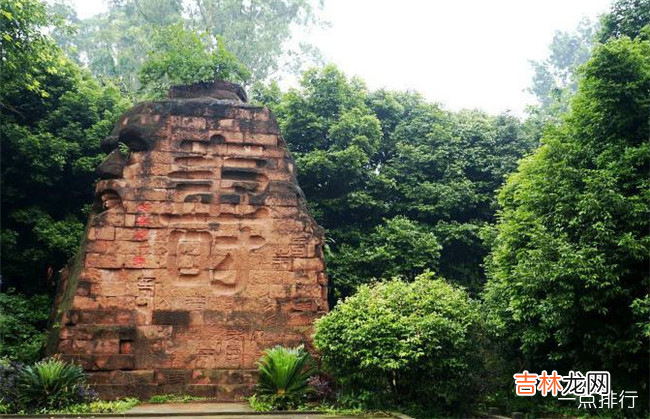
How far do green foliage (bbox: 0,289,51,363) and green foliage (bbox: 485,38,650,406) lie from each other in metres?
8.97

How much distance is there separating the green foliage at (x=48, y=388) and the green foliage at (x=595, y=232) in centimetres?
694

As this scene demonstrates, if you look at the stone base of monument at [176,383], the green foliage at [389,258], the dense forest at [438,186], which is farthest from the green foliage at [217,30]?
the stone base of monument at [176,383]

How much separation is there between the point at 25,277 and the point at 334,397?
9418 millimetres

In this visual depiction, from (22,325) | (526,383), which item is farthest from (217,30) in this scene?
(526,383)

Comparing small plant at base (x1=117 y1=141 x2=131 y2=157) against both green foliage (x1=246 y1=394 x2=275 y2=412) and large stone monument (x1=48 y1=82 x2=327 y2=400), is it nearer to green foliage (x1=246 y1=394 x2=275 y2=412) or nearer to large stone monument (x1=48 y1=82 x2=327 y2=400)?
large stone monument (x1=48 y1=82 x2=327 y2=400)

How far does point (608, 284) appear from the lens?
8.18 metres

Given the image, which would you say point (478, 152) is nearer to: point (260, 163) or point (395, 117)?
point (395, 117)

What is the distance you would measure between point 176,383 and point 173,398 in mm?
282

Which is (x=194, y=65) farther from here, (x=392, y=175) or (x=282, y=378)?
(x=392, y=175)

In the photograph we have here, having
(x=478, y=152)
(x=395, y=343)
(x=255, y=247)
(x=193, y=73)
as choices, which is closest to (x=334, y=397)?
(x=395, y=343)

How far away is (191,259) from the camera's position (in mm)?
10469

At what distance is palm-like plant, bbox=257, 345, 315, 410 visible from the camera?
894 cm

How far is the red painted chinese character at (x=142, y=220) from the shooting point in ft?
34.2

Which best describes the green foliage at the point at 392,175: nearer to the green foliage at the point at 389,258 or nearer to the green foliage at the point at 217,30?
the green foliage at the point at 389,258
